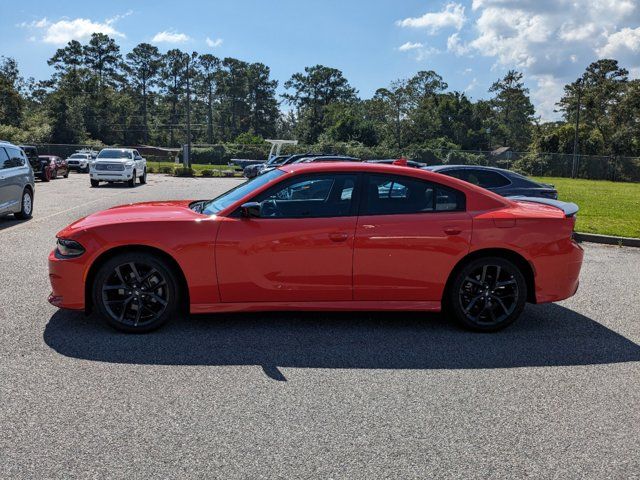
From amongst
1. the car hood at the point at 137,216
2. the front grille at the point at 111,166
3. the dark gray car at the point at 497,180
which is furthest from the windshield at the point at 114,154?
the car hood at the point at 137,216

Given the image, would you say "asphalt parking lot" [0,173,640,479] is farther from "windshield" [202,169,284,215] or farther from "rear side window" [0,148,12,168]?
"rear side window" [0,148,12,168]

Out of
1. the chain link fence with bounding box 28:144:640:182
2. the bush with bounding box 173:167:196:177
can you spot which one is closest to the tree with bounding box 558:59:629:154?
the chain link fence with bounding box 28:144:640:182

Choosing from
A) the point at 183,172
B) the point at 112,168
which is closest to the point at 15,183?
the point at 112,168

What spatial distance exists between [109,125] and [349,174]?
297 feet

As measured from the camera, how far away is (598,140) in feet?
204

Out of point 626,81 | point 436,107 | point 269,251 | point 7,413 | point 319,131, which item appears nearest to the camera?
point 7,413

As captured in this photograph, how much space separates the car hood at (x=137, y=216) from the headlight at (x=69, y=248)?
82mm

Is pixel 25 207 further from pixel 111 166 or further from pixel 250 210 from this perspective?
pixel 111 166

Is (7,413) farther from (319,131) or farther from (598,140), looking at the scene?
(319,131)

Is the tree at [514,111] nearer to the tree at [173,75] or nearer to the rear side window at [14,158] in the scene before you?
the tree at [173,75]

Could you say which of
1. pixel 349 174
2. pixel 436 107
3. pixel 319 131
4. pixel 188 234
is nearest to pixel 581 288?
pixel 349 174

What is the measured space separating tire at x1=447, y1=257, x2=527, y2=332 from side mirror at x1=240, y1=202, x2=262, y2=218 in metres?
1.93

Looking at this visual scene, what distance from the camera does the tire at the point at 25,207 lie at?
13.0 meters

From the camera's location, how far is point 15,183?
1248 cm
